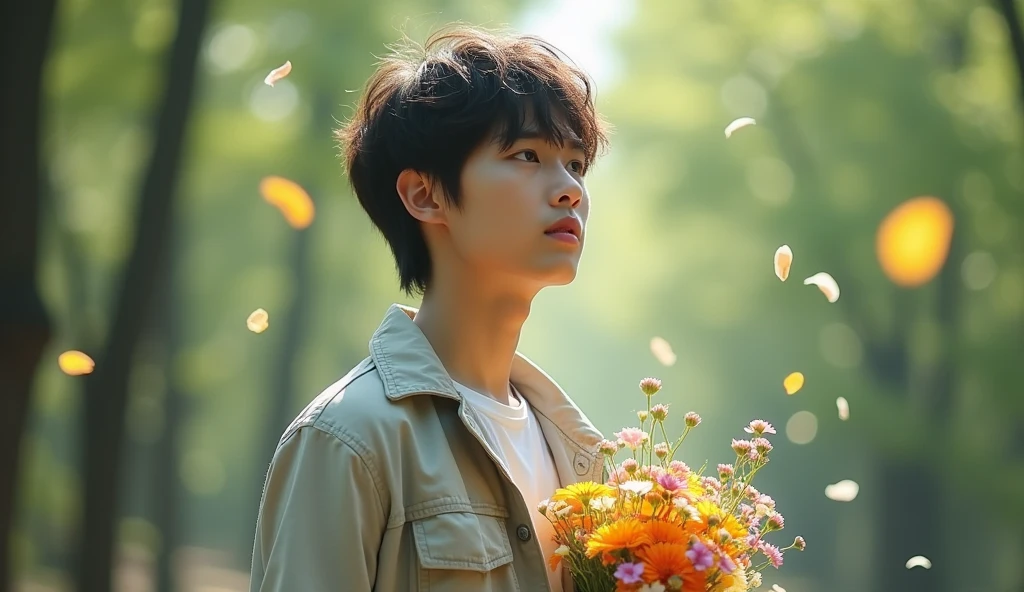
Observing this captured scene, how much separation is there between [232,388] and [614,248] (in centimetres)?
514

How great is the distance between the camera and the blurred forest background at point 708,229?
9758 mm

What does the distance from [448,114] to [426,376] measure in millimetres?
480

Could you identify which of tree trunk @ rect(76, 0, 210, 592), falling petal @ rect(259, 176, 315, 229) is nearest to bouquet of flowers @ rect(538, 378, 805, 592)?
tree trunk @ rect(76, 0, 210, 592)

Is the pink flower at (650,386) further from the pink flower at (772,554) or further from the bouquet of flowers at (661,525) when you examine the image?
the pink flower at (772,554)

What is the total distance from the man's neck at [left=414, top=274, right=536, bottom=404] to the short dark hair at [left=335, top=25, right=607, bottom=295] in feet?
0.31

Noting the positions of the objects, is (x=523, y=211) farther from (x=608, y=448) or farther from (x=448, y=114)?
(x=608, y=448)

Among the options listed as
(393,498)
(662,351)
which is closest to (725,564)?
(393,498)

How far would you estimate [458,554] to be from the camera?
1717 millimetres

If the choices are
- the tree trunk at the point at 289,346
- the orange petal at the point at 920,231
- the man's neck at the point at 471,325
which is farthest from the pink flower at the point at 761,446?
the tree trunk at the point at 289,346

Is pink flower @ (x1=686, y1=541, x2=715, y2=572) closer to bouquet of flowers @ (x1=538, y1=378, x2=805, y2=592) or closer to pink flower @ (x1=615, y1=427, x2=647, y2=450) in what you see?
bouquet of flowers @ (x1=538, y1=378, x2=805, y2=592)

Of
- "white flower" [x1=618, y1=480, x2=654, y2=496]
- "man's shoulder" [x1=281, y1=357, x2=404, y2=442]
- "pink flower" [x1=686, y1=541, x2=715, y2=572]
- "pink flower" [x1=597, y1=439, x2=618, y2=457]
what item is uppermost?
"man's shoulder" [x1=281, y1=357, x2=404, y2=442]

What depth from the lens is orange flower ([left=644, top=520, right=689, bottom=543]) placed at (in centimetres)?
172

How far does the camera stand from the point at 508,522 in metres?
1.86

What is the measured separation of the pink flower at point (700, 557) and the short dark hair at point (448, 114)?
0.73 m
